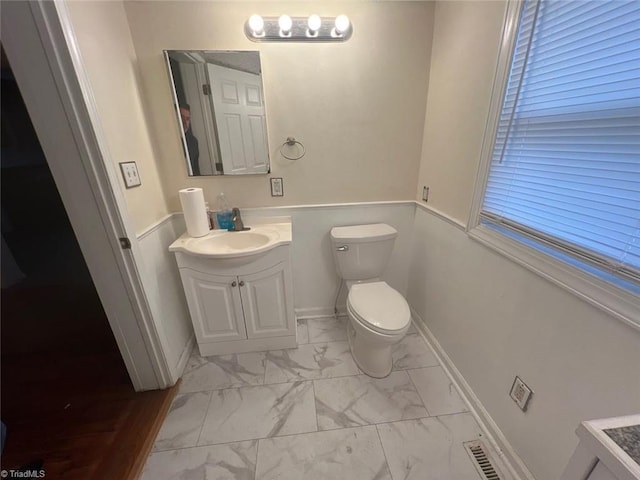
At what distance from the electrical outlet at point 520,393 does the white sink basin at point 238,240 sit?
4.03ft

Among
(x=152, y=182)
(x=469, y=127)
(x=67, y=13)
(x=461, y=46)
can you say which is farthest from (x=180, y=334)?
(x=461, y=46)

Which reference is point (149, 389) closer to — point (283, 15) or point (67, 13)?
point (67, 13)

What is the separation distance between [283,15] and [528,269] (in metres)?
1.70

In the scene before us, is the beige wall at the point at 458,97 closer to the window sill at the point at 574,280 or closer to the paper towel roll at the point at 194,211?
the window sill at the point at 574,280

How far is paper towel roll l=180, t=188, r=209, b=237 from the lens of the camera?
4.92 feet

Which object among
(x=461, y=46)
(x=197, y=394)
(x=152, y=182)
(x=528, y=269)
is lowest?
(x=197, y=394)

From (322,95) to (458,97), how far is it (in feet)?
2.50

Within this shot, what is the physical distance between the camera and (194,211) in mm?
1540

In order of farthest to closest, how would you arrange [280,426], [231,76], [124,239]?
[231,76], [280,426], [124,239]

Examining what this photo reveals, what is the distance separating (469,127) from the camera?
1303mm

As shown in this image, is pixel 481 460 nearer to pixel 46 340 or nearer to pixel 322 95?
pixel 322 95

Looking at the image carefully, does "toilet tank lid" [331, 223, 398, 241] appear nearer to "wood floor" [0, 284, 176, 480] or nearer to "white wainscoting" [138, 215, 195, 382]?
"white wainscoting" [138, 215, 195, 382]

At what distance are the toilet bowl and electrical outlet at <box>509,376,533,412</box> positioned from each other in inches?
18.7

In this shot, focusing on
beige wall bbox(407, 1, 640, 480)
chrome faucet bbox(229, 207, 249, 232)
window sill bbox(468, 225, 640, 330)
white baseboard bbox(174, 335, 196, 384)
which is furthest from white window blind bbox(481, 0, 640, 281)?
white baseboard bbox(174, 335, 196, 384)
